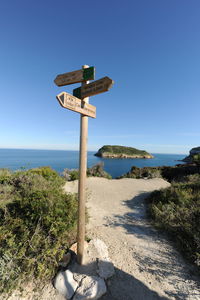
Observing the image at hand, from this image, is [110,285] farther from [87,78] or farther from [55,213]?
[87,78]

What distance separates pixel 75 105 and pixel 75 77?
19.4 inches

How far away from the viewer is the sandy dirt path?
6.20 ft

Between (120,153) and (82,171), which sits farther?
(120,153)

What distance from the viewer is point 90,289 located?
1.80 meters

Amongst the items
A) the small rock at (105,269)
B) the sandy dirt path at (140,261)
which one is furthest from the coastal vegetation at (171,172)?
the small rock at (105,269)

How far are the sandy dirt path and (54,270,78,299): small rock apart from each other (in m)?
0.46

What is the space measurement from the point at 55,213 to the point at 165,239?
2.73m

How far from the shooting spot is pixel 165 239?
3.10m

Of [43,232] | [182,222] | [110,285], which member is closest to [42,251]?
[43,232]

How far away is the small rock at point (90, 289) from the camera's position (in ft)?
5.72

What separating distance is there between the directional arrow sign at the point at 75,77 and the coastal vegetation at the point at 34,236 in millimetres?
2327

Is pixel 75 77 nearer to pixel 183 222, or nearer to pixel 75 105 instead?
pixel 75 105

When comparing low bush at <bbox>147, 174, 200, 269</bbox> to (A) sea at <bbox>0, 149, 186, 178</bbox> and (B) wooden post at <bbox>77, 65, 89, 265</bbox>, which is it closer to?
(B) wooden post at <bbox>77, 65, 89, 265</bbox>

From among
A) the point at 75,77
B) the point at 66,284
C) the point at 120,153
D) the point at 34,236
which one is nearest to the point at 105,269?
the point at 66,284
